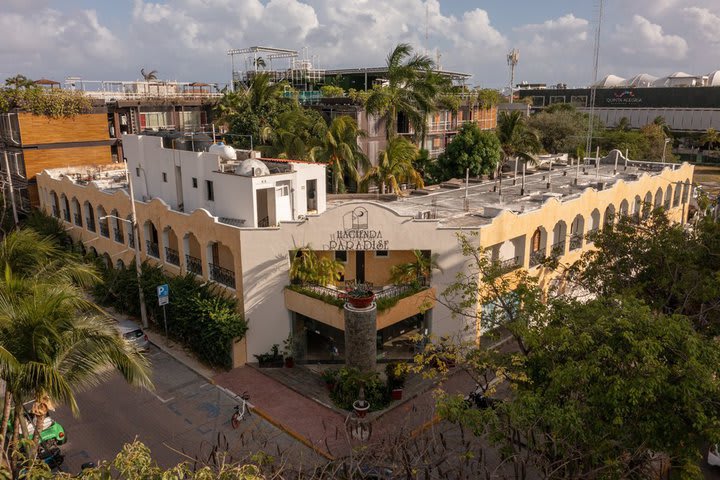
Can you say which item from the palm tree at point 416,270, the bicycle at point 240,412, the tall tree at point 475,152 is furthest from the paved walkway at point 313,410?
the tall tree at point 475,152

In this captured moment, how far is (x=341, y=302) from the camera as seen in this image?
84.8 feet

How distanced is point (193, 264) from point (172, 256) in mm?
2085

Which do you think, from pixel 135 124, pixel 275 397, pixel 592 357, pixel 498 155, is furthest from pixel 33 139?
pixel 592 357

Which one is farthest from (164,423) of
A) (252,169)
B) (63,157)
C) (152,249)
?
(63,157)

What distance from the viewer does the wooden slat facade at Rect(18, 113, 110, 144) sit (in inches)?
1754

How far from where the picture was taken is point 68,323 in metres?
13.7

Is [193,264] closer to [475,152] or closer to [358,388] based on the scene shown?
[358,388]

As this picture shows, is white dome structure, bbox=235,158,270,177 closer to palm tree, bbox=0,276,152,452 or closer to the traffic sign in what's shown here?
the traffic sign

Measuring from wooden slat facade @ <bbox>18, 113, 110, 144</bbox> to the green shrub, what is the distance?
114ft

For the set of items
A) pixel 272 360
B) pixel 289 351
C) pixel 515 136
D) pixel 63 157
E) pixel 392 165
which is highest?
pixel 515 136

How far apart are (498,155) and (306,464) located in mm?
30352

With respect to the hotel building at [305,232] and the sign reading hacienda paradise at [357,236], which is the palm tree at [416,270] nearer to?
the hotel building at [305,232]

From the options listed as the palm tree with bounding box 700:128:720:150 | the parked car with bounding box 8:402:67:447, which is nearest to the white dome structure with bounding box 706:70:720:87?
the palm tree with bounding box 700:128:720:150

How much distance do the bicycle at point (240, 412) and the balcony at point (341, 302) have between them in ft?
15.8
